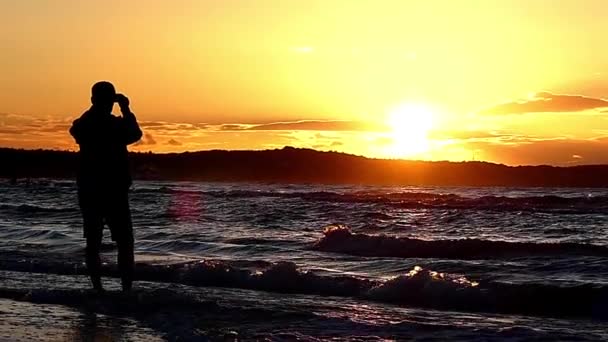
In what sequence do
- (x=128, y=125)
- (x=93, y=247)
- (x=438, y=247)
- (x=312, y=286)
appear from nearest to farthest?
(x=128, y=125), (x=93, y=247), (x=312, y=286), (x=438, y=247)

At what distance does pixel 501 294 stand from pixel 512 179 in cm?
7491

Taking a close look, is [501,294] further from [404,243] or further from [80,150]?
[404,243]

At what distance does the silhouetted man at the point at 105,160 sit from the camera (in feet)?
25.6

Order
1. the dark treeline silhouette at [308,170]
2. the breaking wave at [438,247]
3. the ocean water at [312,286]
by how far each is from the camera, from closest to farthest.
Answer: the ocean water at [312,286] < the breaking wave at [438,247] < the dark treeline silhouette at [308,170]

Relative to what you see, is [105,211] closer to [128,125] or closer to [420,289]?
[128,125]

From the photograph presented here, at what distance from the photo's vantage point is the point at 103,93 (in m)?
7.84

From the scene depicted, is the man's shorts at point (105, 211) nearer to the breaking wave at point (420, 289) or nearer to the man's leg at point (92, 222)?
the man's leg at point (92, 222)

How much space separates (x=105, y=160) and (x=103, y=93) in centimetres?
63

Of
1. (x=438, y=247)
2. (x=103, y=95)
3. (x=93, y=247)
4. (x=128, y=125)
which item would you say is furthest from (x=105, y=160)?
(x=438, y=247)

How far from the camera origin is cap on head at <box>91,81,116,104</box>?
7840mm

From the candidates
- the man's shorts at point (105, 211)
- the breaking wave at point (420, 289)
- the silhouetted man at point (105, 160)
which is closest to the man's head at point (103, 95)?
the silhouetted man at point (105, 160)

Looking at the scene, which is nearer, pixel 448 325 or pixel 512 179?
pixel 448 325

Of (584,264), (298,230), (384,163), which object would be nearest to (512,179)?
(384,163)

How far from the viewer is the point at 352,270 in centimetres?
1164
